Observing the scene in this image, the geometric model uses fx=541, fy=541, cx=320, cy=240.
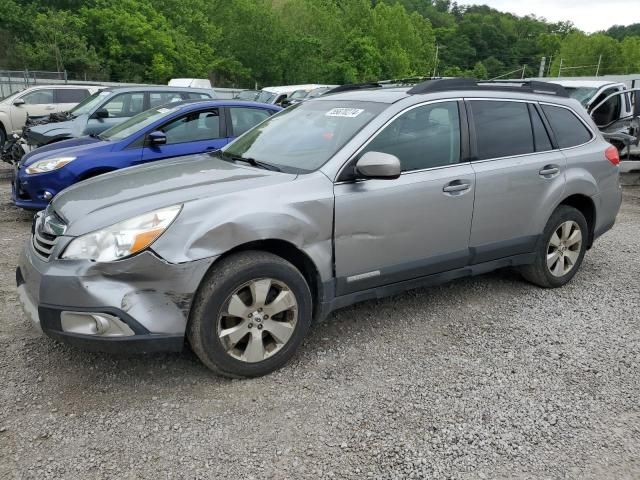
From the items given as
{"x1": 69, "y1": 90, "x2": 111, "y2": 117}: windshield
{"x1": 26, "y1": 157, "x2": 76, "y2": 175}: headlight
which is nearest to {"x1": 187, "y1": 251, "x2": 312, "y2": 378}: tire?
{"x1": 26, "y1": 157, "x2": 76, "y2": 175}: headlight

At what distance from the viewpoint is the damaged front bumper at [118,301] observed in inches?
112

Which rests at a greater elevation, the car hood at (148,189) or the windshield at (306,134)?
the windshield at (306,134)

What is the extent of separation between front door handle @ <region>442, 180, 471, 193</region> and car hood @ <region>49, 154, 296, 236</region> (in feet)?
3.81

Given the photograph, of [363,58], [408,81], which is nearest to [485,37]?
[363,58]

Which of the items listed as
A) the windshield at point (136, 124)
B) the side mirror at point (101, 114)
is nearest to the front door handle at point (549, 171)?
the windshield at point (136, 124)

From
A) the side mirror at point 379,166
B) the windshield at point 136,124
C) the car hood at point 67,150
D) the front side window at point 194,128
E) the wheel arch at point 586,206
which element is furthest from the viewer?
the front side window at point 194,128

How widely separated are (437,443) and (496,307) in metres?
2.00

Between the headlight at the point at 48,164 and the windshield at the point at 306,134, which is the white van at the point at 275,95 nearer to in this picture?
the headlight at the point at 48,164

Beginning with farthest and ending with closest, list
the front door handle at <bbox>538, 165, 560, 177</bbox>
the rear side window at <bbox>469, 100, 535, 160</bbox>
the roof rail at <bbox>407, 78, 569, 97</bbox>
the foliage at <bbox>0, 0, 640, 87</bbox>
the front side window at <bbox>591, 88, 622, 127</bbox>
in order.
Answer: the foliage at <bbox>0, 0, 640, 87</bbox> < the front side window at <bbox>591, 88, 622, 127</bbox> < the front door handle at <bbox>538, 165, 560, 177</bbox> < the rear side window at <bbox>469, 100, 535, 160</bbox> < the roof rail at <bbox>407, 78, 569, 97</bbox>

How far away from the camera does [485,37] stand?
385 feet

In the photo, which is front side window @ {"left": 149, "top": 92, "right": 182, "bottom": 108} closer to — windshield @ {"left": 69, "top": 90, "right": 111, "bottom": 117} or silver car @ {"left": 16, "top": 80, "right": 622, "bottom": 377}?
windshield @ {"left": 69, "top": 90, "right": 111, "bottom": 117}

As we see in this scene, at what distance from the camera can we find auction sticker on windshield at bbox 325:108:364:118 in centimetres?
387

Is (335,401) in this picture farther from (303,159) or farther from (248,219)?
(303,159)

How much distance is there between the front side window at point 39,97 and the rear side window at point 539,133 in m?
13.5
